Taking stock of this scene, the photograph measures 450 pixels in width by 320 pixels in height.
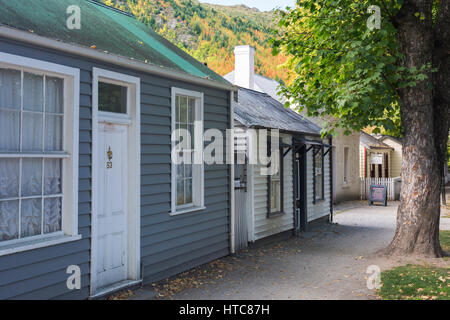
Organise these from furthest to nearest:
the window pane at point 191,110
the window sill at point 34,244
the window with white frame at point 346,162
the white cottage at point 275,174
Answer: the window with white frame at point 346,162
the white cottage at point 275,174
the window pane at point 191,110
the window sill at point 34,244

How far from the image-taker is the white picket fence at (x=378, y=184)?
23.9m

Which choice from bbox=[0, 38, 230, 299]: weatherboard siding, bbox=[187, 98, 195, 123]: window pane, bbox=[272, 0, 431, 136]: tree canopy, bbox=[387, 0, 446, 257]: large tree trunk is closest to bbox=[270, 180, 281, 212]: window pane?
bbox=[272, 0, 431, 136]: tree canopy

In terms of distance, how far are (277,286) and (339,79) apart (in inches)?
189

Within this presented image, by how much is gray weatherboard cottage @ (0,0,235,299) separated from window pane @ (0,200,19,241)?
12mm

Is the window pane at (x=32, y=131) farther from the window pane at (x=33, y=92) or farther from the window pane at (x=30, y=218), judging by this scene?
the window pane at (x=30, y=218)

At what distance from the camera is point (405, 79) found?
9.35 meters

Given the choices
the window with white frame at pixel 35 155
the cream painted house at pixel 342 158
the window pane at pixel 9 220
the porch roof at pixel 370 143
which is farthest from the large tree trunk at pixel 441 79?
the porch roof at pixel 370 143

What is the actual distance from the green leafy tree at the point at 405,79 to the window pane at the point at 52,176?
5.53 metres

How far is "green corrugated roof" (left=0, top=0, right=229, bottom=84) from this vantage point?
5.67 m

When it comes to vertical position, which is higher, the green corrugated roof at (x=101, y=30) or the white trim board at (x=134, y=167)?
the green corrugated roof at (x=101, y=30)
